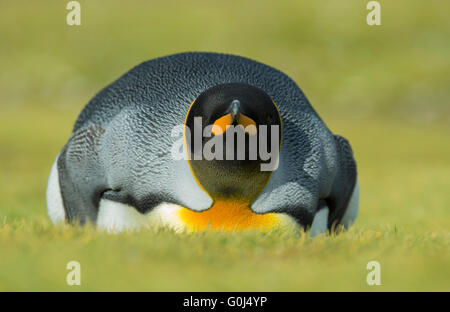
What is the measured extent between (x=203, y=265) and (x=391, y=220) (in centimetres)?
488

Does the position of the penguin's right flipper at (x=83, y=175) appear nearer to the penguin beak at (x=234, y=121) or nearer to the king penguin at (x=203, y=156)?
the king penguin at (x=203, y=156)

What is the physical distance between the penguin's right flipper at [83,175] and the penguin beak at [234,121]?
3.87ft

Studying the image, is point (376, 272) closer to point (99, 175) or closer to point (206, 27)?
point (99, 175)

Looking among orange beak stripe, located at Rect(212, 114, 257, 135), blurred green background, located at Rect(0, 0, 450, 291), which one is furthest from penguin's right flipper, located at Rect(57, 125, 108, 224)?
orange beak stripe, located at Rect(212, 114, 257, 135)

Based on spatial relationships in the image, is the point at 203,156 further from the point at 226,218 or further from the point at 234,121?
the point at 226,218

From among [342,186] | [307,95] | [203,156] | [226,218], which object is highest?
[307,95]

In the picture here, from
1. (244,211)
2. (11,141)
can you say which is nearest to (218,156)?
(244,211)

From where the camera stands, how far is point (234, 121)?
11.4ft

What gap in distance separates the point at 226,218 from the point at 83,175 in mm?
Result: 1117

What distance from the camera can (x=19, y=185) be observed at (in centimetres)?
1082

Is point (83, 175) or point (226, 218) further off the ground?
point (83, 175)

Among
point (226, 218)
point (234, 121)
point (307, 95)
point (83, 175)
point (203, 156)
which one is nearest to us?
point (234, 121)

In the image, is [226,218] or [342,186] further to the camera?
[342,186]

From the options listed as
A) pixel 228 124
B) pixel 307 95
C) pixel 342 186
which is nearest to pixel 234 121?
pixel 228 124
